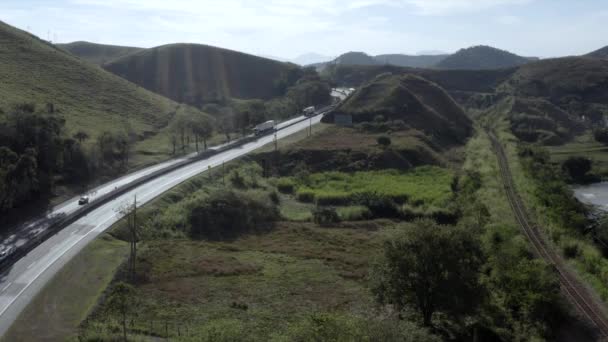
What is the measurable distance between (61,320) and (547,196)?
2133 inches

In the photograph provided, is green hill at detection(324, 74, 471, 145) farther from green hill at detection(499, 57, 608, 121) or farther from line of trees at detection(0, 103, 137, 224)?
line of trees at detection(0, 103, 137, 224)

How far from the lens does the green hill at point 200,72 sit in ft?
509

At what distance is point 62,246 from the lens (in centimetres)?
4481

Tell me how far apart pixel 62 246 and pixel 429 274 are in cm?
3290

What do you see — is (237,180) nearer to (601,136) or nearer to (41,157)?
(41,157)

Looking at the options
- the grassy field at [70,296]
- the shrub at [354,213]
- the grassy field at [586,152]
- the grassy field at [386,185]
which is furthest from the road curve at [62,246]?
the grassy field at [586,152]

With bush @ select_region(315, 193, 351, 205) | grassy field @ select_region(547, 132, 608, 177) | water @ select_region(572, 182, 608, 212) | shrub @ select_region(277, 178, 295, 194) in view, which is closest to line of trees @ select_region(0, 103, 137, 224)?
shrub @ select_region(277, 178, 295, 194)

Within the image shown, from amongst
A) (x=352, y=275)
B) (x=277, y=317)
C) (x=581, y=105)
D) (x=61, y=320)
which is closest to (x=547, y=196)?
(x=352, y=275)

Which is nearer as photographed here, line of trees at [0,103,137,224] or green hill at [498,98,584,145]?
line of trees at [0,103,137,224]

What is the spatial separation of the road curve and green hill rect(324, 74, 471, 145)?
53.6 meters

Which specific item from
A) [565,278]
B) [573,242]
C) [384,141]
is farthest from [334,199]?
[565,278]

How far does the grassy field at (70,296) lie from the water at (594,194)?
67.7 metres

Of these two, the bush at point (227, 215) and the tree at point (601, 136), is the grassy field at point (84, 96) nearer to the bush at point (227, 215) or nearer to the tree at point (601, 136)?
the bush at point (227, 215)

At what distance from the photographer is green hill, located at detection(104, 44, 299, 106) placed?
155000 mm
